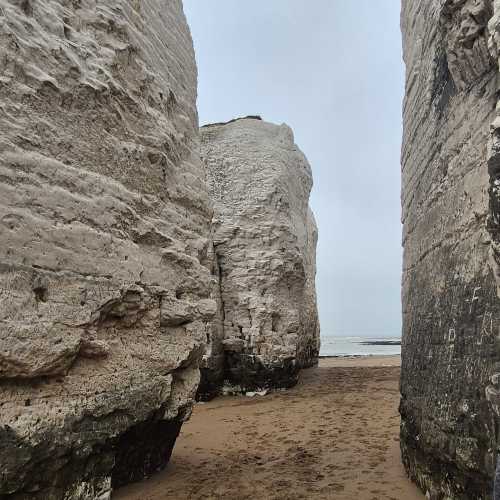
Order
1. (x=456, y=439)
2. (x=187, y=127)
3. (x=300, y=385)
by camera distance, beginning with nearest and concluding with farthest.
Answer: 1. (x=456, y=439)
2. (x=187, y=127)
3. (x=300, y=385)

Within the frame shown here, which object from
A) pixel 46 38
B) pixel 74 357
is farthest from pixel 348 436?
pixel 46 38

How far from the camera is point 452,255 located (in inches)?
112

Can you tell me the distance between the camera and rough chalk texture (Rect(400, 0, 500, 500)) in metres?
2.28

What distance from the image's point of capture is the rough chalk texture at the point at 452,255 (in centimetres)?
228

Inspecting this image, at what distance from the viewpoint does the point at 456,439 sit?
2.58m

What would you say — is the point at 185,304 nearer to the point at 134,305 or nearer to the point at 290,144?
the point at 134,305

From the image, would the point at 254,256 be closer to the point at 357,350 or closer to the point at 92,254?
the point at 92,254

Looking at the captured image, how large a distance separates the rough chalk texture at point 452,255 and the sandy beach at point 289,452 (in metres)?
0.52

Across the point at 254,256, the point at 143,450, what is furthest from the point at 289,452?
the point at 254,256

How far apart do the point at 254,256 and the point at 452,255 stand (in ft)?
21.7

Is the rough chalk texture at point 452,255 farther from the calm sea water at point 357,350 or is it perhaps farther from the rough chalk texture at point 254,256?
the calm sea water at point 357,350

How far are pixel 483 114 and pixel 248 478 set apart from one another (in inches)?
134

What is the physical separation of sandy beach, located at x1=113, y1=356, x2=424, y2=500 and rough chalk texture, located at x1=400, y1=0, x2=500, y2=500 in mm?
518

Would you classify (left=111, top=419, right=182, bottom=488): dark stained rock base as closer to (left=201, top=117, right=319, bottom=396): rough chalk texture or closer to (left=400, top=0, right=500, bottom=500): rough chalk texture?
(left=400, top=0, right=500, bottom=500): rough chalk texture
